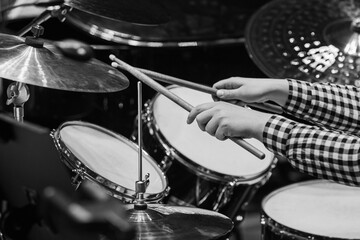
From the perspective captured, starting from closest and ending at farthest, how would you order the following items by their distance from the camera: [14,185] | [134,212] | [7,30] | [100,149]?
[14,185]
[134,212]
[100,149]
[7,30]

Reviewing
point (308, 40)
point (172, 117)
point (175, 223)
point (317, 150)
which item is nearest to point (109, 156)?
point (172, 117)

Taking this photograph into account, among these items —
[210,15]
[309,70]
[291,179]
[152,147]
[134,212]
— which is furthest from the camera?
[291,179]

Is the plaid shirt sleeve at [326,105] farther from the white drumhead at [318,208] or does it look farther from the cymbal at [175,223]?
the cymbal at [175,223]

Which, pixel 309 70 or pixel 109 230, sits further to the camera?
pixel 309 70

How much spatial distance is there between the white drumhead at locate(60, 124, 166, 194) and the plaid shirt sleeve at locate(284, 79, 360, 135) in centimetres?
35

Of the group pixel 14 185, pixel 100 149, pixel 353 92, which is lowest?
pixel 100 149

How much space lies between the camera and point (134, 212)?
1314mm

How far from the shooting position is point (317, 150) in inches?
54.6

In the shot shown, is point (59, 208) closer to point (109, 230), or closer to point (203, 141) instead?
point (109, 230)

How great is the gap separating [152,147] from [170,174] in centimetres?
8

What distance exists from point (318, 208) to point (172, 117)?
0.44 meters

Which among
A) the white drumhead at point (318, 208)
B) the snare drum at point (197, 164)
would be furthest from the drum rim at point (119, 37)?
the white drumhead at point (318, 208)

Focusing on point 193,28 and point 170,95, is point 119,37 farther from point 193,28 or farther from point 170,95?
point 170,95

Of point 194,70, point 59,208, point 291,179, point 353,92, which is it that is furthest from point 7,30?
point 59,208
